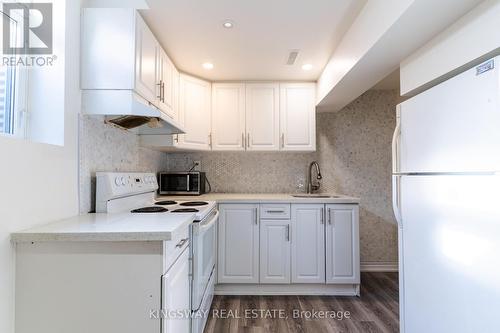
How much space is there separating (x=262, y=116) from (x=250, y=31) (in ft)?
3.67

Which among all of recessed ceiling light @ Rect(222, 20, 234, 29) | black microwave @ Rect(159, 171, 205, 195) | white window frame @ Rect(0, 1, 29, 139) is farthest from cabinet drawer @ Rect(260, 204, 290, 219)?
white window frame @ Rect(0, 1, 29, 139)

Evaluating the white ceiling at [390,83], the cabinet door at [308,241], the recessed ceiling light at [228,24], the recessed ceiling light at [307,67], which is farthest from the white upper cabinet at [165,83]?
the white ceiling at [390,83]

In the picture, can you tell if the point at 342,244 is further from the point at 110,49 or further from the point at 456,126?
the point at 110,49

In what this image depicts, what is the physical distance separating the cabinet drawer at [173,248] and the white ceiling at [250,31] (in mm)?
1419

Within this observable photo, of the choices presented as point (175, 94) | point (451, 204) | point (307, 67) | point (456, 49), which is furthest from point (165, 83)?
point (451, 204)

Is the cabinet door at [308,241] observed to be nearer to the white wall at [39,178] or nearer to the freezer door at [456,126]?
the freezer door at [456,126]

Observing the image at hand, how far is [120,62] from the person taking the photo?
158cm

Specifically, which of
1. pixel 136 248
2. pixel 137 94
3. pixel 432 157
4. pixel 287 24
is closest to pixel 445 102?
pixel 432 157

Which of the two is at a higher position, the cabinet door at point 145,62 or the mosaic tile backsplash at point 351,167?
the cabinet door at point 145,62

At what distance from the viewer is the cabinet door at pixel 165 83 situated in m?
2.10

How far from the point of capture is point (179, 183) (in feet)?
9.51

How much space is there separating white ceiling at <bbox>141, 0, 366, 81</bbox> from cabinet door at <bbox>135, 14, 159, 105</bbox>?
11 centimetres

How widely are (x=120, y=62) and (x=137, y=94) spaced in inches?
7.9

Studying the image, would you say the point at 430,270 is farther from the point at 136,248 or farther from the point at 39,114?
the point at 39,114
